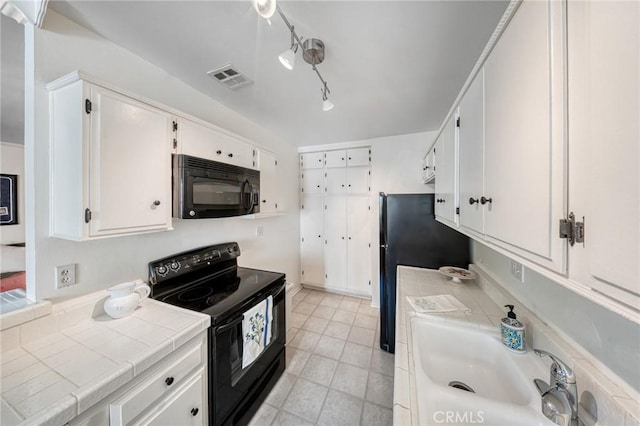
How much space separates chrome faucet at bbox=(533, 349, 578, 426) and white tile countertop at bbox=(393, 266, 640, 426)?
0.21ft

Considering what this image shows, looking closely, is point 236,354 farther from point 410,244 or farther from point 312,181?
point 312,181

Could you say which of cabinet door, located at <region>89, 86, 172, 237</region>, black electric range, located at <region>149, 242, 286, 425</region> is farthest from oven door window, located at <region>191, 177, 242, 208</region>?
black electric range, located at <region>149, 242, 286, 425</region>

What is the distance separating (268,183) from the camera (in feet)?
7.81

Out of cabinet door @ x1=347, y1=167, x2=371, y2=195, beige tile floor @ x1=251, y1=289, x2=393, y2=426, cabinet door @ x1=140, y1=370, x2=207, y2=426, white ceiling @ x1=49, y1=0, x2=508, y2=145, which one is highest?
white ceiling @ x1=49, y1=0, x2=508, y2=145

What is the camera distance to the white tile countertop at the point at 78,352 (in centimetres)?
75

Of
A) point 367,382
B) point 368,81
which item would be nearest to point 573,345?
point 367,382

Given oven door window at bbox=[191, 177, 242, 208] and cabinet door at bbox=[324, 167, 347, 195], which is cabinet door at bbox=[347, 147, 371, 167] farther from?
oven door window at bbox=[191, 177, 242, 208]

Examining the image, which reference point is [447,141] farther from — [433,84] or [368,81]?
[368,81]

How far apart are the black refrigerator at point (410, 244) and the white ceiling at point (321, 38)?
3.42 ft

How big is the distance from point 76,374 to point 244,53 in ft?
5.97

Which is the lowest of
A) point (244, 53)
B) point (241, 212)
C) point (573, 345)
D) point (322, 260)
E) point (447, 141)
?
point (322, 260)

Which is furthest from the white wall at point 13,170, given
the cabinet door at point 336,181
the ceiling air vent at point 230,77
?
the cabinet door at point 336,181

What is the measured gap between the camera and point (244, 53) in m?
1.42

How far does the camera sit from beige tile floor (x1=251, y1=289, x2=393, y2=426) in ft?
5.28
